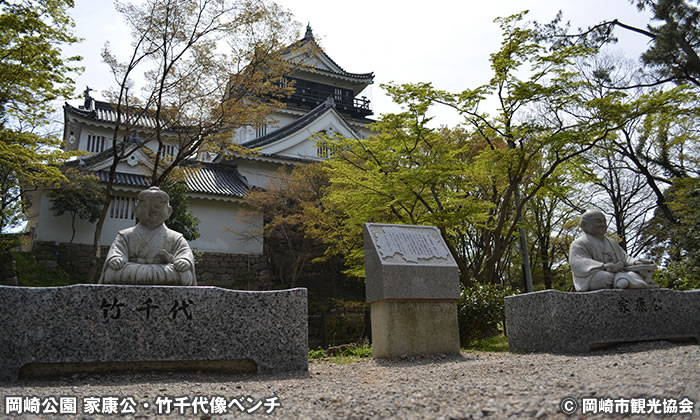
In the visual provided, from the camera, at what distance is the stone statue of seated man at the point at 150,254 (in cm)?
515

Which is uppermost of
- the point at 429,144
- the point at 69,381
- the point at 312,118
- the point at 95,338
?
the point at 312,118

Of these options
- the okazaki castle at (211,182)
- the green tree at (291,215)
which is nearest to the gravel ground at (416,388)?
the okazaki castle at (211,182)

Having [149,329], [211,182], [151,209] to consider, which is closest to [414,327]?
[149,329]

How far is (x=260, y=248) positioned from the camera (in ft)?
61.8

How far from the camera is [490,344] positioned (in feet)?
30.2

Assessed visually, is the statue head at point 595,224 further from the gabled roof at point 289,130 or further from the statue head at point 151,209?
the gabled roof at point 289,130

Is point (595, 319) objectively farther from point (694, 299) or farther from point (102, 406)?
point (102, 406)

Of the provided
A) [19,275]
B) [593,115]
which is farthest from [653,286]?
[19,275]

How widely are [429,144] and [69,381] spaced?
902 centimetres

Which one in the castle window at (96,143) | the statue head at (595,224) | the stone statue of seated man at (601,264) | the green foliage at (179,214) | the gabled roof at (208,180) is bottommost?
the stone statue of seated man at (601,264)

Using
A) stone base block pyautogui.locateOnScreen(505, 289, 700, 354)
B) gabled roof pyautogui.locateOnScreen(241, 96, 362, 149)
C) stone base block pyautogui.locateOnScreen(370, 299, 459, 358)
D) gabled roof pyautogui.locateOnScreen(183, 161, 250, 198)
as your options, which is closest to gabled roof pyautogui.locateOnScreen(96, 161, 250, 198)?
gabled roof pyautogui.locateOnScreen(183, 161, 250, 198)

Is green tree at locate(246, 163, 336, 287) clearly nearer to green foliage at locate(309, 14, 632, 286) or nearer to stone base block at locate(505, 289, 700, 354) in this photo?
green foliage at locate(309, 14, 632, 286)

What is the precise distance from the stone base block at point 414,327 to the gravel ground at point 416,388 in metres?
0.87

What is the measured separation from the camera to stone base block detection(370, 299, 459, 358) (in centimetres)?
658
